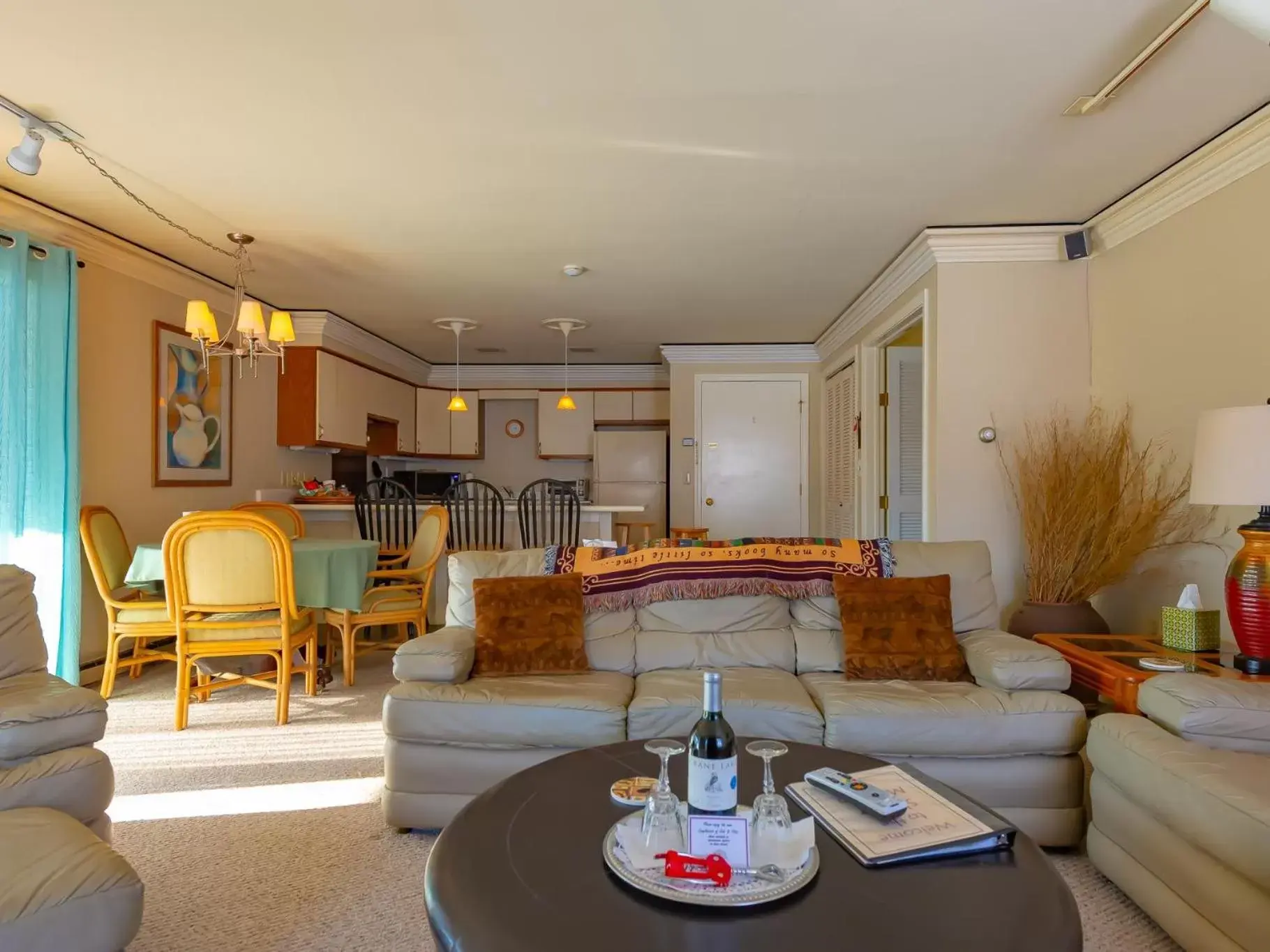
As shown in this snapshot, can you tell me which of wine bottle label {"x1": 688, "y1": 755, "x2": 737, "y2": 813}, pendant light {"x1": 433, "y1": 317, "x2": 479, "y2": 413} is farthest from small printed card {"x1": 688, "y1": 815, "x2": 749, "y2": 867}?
pendant light {"x1": 433, "y1": 317, "x2": 479, "y2": 413}

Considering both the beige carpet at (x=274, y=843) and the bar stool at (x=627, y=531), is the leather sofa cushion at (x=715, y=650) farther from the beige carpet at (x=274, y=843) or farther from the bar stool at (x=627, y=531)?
the bar stool at (x=627, y=531)

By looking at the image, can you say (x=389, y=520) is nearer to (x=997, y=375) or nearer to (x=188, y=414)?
(x=188, y=414)

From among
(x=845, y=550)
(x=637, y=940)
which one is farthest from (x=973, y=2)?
(x=637, y=940)

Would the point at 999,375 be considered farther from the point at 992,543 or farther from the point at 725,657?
the point at 725,657

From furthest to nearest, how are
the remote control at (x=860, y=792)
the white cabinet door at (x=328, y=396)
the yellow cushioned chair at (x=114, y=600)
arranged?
the white cabinet door at (x=328, y=396)
the yellow cushioned chair at (x=114, y=600)
the remote control at (x=860, y=792)

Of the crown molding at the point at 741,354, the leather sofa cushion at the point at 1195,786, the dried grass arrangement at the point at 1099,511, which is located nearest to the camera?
the leather sofa cushion at the point at 1195,786

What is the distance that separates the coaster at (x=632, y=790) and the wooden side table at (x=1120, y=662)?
1.55 m

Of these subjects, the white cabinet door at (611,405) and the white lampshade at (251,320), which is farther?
the white cabinet door at (611,405)

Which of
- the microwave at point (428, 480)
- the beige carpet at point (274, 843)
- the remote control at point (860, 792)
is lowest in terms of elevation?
the beige carpet at point (274, 843)

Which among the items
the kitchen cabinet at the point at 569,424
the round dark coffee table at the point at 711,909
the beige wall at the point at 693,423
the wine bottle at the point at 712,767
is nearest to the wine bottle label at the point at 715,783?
the wine bottle at the point at 712,767

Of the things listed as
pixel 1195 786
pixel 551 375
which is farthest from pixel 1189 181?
pixel 551 375

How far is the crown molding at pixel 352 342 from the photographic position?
5375mm

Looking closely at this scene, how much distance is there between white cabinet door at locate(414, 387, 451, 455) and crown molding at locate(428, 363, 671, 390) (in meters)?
0.24

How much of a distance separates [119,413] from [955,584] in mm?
4366
